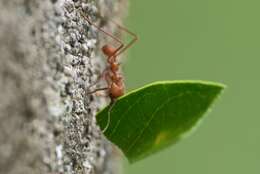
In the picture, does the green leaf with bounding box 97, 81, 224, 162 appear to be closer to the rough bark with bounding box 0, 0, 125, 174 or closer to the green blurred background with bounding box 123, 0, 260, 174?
the rough bark with bounding box 0, 0, 125, 174

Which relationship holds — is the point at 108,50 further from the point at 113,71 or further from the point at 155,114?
the point at 155,114

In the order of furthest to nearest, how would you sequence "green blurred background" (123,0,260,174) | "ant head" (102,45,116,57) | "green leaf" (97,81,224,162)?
1. "green blurred background" (123,0,260,174)
2. "ant head" (102,45,116,57)
3. "green leaf" (97,81,224,162)

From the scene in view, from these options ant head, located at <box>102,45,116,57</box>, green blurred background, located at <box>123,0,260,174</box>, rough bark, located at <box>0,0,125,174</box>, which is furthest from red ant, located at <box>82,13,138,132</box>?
green blurred background, located at <box>123,0,260,174</box>

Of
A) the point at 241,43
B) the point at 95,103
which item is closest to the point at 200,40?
the point at 241,43

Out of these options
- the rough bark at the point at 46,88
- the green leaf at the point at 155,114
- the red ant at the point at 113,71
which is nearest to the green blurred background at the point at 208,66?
the red ant at the point at 113,71

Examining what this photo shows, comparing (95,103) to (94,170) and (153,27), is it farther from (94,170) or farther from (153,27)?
(153,27)

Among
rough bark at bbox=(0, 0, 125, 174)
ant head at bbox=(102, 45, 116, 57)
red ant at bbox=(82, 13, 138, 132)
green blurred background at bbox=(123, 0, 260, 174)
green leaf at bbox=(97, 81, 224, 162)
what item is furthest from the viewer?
green blurred background at bbox=(123, 0, 260, 174)
